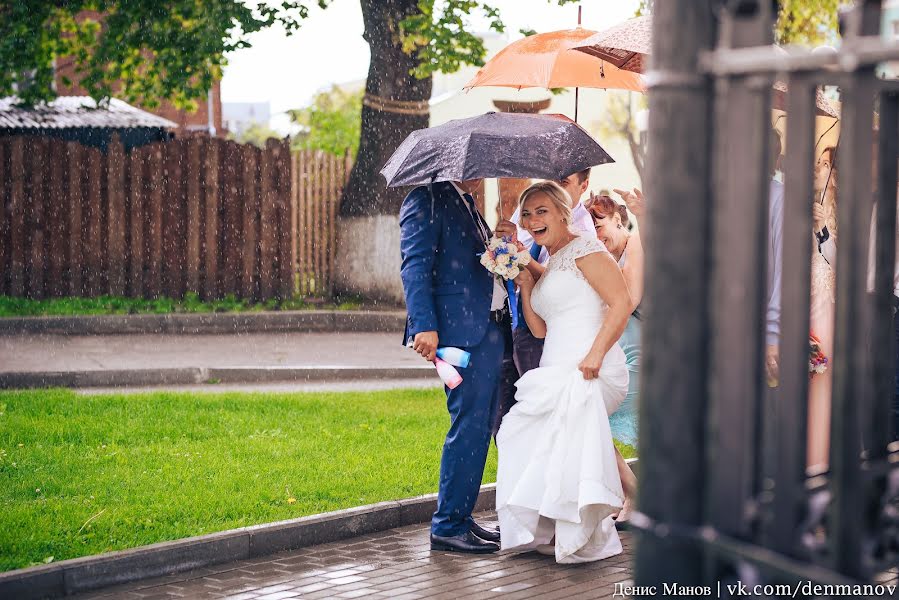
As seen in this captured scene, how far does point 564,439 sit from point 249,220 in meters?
12.6

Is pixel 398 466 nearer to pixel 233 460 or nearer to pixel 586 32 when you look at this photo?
pixel 233 460

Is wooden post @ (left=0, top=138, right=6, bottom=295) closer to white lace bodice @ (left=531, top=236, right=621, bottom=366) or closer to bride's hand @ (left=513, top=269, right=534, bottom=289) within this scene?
bride's hand @ (left=513, top=269, right=534, bottom=289)

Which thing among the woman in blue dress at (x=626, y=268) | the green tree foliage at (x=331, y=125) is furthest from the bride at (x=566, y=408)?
the green tree foliage at (x=331, y=125)

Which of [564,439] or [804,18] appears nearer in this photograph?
[564,439]

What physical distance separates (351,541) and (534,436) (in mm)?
1187

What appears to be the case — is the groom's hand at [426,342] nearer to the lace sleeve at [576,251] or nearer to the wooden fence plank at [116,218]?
the lace sleeve at [576,251]

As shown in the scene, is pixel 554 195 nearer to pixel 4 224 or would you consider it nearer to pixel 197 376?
pixel 197 376

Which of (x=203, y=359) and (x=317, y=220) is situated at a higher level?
(x=317, y=220)

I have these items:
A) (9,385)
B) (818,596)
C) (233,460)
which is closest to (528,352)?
(233,460)

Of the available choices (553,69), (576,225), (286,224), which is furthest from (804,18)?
(576,225)

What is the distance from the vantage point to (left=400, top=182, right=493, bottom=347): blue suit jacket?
6281 millimetres

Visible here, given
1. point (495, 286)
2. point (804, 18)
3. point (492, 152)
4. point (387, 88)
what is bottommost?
point (495, 286)

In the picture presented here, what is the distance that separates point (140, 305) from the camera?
1695 cm

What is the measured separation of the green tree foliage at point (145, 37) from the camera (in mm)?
17094
